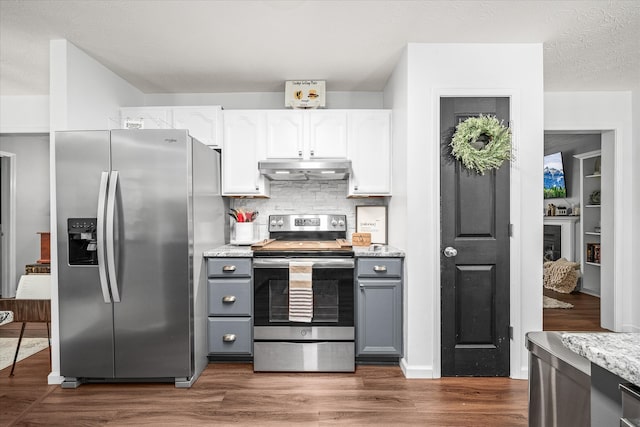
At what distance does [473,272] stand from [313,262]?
4.05ft

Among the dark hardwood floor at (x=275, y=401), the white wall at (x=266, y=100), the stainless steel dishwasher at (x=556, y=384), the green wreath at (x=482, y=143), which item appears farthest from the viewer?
the white wall at (x=266, y=100)

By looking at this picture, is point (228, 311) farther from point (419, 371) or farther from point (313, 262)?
point (419, 371)

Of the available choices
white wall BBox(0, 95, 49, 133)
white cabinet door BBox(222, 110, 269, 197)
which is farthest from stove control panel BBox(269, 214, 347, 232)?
white wall BBox(0, 95, 49, 133)

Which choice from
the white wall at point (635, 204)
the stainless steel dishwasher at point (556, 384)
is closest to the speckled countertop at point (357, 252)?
the stainless steel dishwasher at point (556, 384)

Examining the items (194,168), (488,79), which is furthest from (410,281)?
(194,168)

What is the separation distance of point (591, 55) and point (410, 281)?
2.35 m

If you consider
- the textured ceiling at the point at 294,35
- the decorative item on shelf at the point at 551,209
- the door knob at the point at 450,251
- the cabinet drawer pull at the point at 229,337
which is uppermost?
the textured ceiling at the point at 294,35

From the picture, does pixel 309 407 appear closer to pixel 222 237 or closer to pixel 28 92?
pixel 222 237

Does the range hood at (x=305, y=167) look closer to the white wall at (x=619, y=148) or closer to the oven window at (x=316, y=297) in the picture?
the oven window at (x=316, y=297)

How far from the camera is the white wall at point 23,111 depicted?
4.05 metres

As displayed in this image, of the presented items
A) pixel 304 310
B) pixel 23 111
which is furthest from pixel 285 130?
pixel 23 111

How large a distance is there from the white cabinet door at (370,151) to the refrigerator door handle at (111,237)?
1949 millimetres

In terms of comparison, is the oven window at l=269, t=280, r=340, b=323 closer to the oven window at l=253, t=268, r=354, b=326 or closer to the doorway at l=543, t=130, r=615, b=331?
the oven window at l=253, t=268, r=354, b=326

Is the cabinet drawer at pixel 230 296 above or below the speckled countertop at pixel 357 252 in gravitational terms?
below
